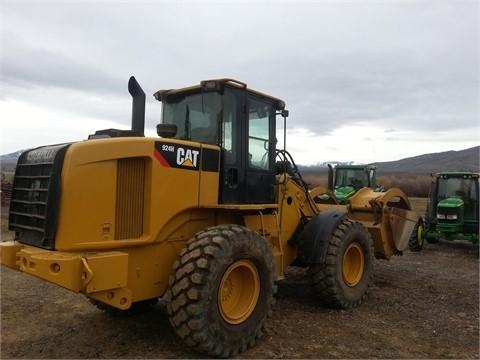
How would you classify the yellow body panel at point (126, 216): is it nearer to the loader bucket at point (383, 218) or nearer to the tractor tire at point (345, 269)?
the tractor tire at point (345, 269)

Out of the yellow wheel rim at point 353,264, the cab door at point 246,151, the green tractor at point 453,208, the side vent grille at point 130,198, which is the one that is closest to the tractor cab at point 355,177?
the green tractor at point 453,208

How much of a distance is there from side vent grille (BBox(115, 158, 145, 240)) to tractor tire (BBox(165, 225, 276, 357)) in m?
0.55

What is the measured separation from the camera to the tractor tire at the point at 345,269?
6.41 meters

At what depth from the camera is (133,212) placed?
4.69 meters

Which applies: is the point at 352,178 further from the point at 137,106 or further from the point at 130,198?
the point at 130,198

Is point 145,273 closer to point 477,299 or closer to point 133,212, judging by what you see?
point 133,212

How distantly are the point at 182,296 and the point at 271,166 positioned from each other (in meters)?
2.37

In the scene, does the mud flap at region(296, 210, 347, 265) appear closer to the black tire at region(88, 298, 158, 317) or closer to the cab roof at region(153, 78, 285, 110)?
the cab roof at region(153, 78, 285, 110)

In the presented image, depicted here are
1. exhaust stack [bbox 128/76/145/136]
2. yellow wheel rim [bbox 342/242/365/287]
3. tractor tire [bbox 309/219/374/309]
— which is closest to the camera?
exhaust stack [bbox 128/76/145/136]

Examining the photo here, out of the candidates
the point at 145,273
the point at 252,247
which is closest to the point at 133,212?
the point at 145,273

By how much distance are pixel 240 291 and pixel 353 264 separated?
2.64m

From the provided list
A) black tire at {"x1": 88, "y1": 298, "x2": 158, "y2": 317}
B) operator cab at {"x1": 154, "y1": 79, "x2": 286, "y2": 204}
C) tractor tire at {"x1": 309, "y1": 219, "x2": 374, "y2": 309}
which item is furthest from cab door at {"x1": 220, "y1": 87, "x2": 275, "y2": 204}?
black tire at {"x1": 88, "y1": 298, "x2": 158, "y2": 317}

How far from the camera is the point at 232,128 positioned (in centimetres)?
560

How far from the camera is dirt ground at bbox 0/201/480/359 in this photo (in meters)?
4.99
